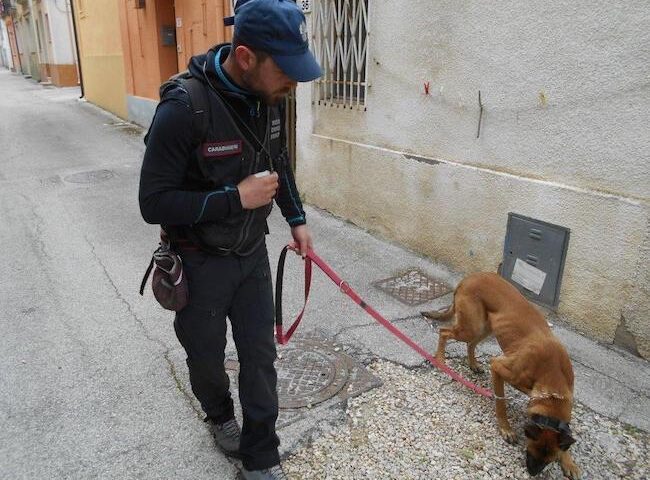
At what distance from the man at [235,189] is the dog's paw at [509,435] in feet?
4.05

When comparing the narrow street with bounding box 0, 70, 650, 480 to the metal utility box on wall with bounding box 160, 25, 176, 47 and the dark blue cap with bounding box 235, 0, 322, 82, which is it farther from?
the metal utility box on wall with bounding box 160, 25, 176, 47

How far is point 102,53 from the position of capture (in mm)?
15680

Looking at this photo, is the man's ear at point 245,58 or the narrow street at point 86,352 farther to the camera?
the narrow street at point 86,352

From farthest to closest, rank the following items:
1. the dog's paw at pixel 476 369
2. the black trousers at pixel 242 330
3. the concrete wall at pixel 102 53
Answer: the concrete wall at pixel 102 53 → the dog's paw at pixel 476 369 → the black trousers at pixel 242 330

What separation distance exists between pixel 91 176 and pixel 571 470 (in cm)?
806

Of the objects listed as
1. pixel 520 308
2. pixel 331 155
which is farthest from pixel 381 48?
pixel 520 308

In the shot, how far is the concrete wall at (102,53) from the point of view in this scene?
1412 cm

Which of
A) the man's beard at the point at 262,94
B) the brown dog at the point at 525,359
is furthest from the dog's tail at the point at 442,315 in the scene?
the man's beard at the point at 262,94

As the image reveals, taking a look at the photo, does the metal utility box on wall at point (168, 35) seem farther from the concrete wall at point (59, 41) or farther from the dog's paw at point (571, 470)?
the concrete wall at point (59, 41)

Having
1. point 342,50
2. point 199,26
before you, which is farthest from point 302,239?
point 199,26

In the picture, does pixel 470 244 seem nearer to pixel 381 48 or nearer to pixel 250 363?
pixel 381 48

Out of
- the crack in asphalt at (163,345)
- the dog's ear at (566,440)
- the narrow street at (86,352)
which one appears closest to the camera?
the dog's ear at (566,440)

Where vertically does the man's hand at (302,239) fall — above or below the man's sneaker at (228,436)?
above

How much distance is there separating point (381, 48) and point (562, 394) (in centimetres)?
384
